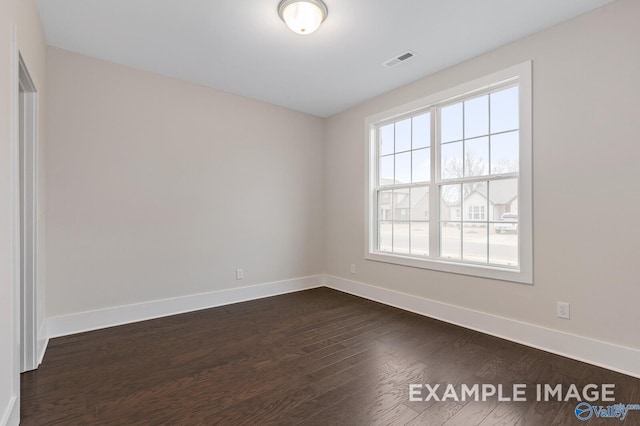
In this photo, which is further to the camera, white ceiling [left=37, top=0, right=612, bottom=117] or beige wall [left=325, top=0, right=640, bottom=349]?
white ceiling [left=37, top=0, right=612, bottom=117]

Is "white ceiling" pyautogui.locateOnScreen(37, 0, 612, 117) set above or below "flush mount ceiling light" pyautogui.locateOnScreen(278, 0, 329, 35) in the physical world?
above

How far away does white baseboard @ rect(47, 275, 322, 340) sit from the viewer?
293 cm

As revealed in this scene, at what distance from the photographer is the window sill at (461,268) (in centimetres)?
276

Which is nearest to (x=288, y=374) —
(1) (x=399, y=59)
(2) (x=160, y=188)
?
(2) (x=160, y=188)

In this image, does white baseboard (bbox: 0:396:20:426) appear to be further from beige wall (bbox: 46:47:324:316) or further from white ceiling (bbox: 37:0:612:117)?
white ceiling (bbox: 37:0:612:117)

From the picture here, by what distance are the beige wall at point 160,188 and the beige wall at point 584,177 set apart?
2721 millimetres

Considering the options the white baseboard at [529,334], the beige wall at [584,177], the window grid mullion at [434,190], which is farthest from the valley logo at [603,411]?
the window grid mullion at [434,190]

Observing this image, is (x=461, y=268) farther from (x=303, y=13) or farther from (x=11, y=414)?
(x=11, y=414)

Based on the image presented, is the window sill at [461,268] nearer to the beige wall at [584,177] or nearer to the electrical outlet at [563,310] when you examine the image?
the beige wall at [584,177]

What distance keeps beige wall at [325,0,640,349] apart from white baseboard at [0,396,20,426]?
11.5 feet

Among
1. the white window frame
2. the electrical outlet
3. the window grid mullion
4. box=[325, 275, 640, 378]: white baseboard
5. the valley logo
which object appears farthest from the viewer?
the window grid mullion

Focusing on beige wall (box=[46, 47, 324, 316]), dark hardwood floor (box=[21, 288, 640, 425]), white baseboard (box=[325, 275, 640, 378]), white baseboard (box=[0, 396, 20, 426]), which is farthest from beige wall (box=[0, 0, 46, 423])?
white baseboard (box=[325, 275, 640, 378])

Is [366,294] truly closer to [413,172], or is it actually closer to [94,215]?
[413,172]

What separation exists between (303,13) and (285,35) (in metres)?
0.45
